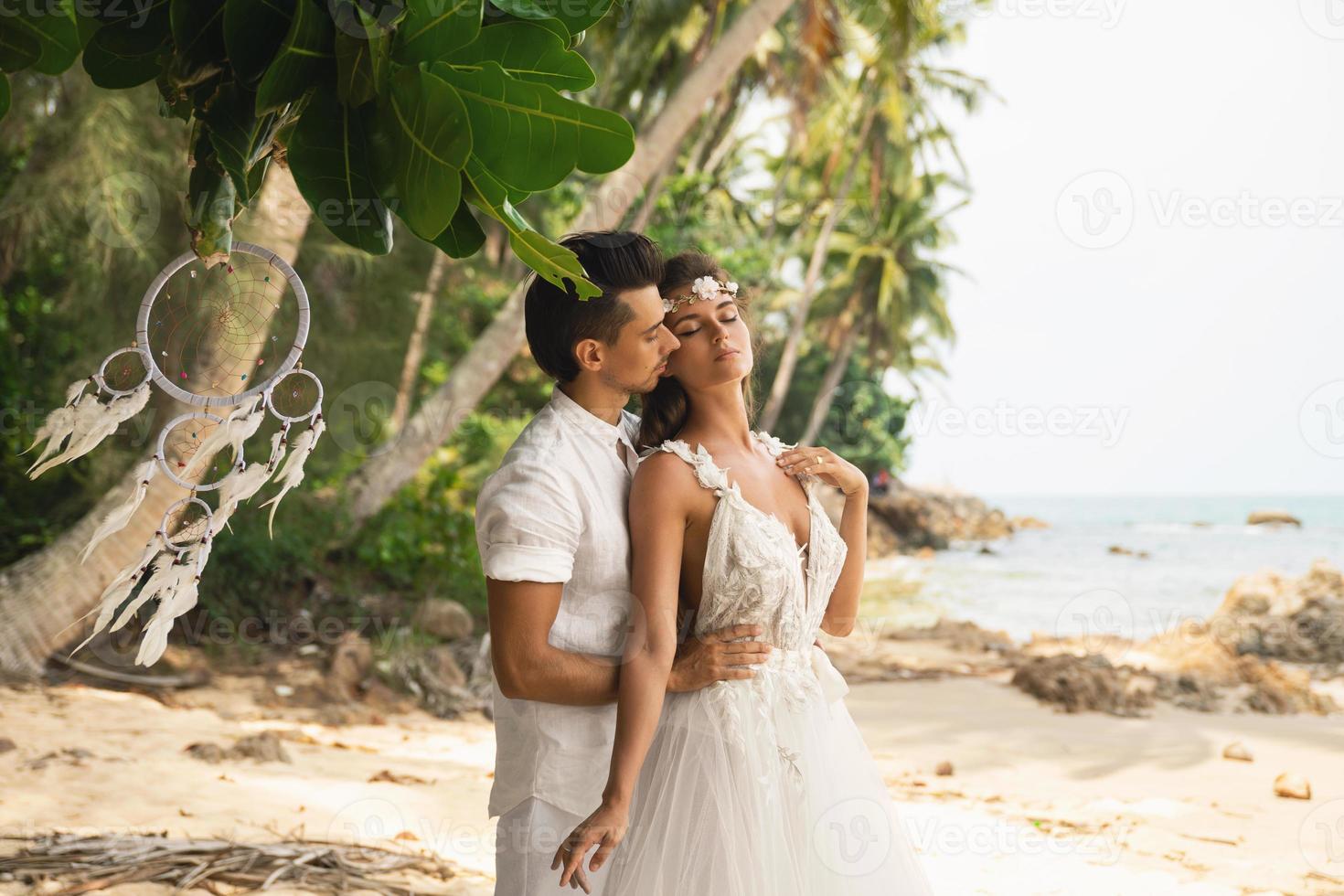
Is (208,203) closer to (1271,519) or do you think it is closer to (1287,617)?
(1287,617)

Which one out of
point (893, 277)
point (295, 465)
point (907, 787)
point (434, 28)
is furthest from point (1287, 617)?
point (893, 277)

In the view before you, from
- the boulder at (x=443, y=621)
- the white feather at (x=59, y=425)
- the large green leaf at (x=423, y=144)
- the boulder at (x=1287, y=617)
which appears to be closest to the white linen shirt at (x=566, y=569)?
the white feather at (x=59, y=425)

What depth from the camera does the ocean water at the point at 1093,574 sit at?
21781 mm

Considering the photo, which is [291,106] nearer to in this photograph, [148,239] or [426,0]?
[426,0]

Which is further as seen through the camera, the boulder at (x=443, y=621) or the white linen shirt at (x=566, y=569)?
the boulder at (x=443, y=621)

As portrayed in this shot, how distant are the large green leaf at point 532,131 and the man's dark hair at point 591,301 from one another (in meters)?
0.91

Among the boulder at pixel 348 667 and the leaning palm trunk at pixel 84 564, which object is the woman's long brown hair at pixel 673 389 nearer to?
the leaning palm trunk at pixel 84 564

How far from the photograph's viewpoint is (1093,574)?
30.2m

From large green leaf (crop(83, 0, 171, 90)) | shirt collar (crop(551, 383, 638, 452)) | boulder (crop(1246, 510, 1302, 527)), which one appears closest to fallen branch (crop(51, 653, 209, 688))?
shirt collar (crop(551, 383, 638, 452))

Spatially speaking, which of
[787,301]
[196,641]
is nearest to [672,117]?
[196,641]

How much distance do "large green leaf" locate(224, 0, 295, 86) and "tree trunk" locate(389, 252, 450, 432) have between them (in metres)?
12.3

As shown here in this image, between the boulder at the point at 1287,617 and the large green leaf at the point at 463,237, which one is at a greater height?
the large green leaf at the point at 463,237

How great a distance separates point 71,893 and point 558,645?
2.29 metres

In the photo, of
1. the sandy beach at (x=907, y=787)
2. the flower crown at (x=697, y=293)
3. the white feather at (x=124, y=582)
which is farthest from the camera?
the sandy beach at (x=907, y=787)
